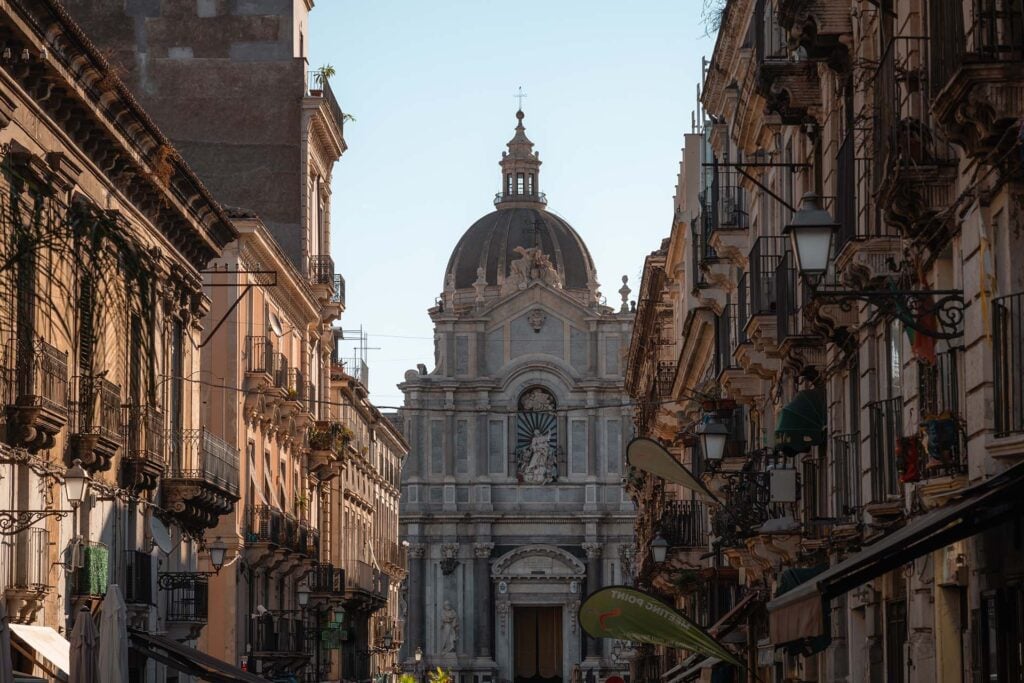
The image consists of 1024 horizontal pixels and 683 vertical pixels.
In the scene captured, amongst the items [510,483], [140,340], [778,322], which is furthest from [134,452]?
[510,483]

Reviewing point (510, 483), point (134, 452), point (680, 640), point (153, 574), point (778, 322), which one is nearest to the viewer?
point (680, 640)

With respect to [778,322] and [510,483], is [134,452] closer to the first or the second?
[778,322]

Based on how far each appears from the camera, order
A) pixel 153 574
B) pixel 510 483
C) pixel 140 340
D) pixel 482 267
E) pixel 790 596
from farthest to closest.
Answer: pixel 482 267, pixel 510 483, pixel 153 574, pixel 790 596, pixel 140 340

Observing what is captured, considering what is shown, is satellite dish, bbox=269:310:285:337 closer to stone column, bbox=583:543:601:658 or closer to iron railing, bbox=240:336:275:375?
iron railing, bbox=240:336:275:375

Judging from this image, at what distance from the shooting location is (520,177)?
124625 millimetres

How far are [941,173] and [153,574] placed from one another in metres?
22.5

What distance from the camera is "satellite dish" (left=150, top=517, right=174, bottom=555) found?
36.0m

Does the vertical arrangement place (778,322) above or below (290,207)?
below

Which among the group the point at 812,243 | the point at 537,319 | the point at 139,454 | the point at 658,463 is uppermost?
the point at 537,319

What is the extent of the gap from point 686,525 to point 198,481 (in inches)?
475

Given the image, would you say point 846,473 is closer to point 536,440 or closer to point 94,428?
point 94,428

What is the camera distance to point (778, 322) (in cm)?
2719

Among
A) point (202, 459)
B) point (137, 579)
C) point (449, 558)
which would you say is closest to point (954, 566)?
point (137, 579)

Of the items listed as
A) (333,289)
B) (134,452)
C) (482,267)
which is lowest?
(134,452)
